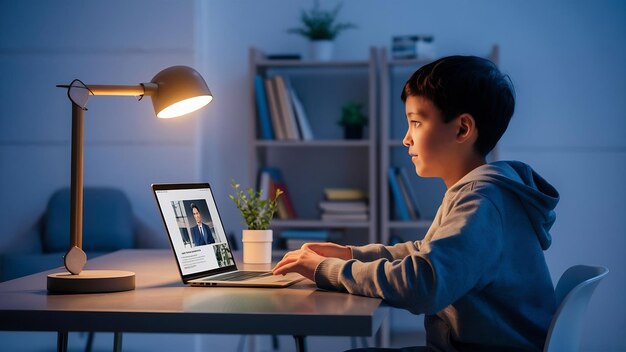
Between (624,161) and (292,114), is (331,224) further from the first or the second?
(624,161)

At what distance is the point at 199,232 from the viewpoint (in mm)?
1893

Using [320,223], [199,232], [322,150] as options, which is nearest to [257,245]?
[199,232]

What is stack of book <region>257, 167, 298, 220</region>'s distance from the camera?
14.1 feet

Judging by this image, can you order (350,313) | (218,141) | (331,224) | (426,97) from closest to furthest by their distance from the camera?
(350,313), (426,97), (331,224), (218,141)

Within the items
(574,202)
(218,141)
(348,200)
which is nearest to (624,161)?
(574,202)

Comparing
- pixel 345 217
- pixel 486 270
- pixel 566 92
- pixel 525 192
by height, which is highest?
pixel 566 92

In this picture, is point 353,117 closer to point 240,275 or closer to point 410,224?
point 410,224

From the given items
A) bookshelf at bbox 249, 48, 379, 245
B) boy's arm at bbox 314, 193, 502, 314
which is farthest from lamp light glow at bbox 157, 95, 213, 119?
bookshelf at bbox 249, 48, 379, 245

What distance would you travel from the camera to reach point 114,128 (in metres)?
4.49

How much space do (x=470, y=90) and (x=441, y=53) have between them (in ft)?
9.44

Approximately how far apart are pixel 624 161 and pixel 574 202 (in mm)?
350

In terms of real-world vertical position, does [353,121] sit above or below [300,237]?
above

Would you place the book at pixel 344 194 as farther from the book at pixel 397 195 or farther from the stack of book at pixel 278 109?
the stack of book at pixel 278 109

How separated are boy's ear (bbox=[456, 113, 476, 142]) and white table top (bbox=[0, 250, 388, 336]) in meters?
0.45
